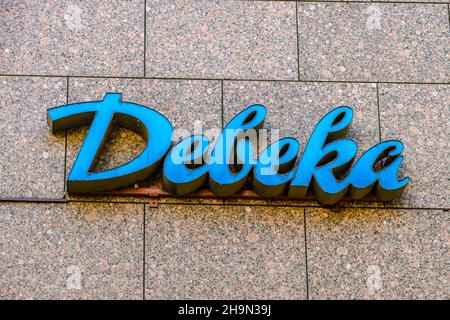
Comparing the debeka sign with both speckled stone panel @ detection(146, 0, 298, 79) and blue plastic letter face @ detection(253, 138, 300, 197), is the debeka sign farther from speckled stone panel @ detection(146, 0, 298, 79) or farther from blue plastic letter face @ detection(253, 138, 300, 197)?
speckled stone panel @ detection(146, 0, 298, 79)

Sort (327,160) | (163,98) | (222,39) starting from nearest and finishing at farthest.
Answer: (327,160) < (163,98) < (222,39)

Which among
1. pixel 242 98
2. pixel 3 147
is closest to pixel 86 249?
pixel 3 147

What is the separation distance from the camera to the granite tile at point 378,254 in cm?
920

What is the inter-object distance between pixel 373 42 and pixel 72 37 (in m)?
3.29

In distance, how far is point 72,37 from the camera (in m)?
9.77

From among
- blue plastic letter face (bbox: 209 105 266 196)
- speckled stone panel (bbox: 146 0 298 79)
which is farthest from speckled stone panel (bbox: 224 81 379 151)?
blue plastic letter face (bbox: 209 105 266 196)

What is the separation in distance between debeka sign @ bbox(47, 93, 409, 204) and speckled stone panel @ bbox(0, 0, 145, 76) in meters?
0.64

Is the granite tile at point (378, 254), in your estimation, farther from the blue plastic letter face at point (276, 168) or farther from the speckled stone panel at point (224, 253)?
the blue plastic letter face at point (276, 168)

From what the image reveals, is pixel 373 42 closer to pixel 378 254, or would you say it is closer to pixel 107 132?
pixel 378 254

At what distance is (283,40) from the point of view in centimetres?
995

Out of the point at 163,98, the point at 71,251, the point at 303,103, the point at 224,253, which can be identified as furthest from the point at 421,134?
the point at 71,251

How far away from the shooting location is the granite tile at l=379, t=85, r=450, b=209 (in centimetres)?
952

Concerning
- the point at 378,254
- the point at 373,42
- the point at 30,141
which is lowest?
the point at 378,254

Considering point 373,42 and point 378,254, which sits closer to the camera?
point 378,254
